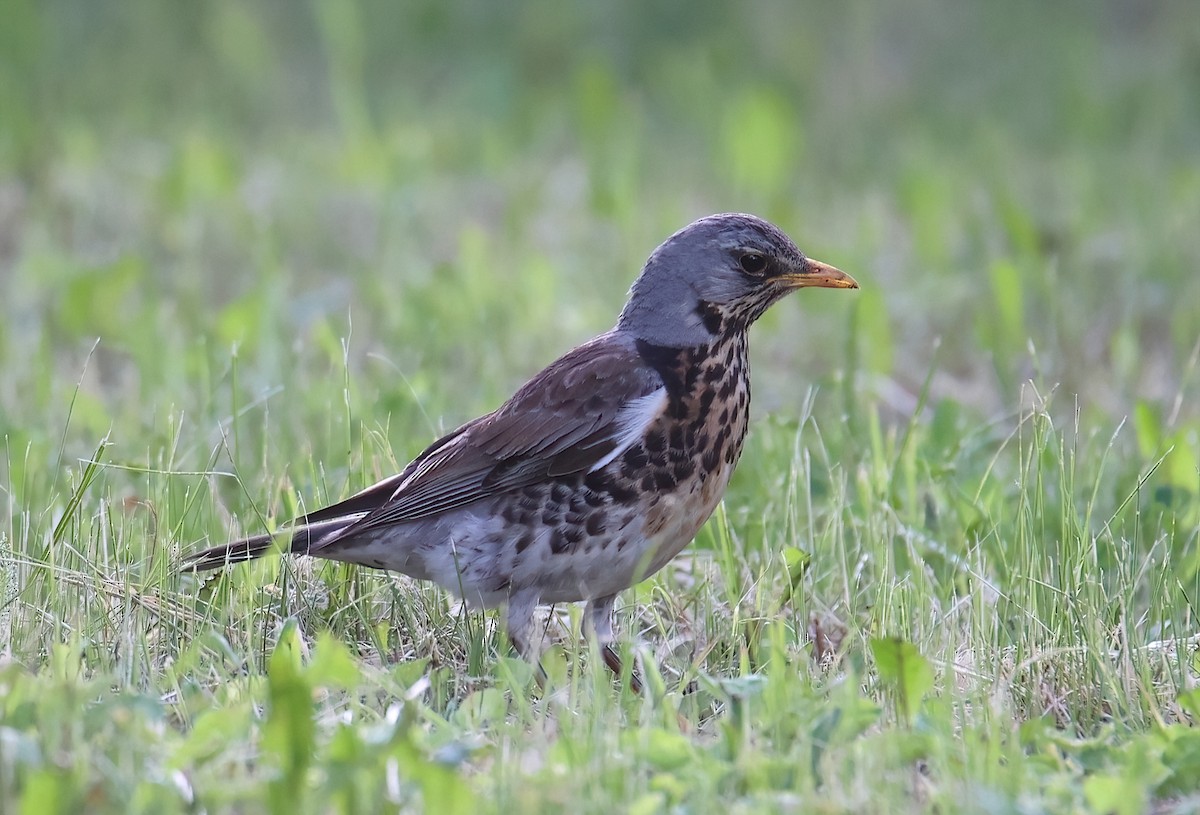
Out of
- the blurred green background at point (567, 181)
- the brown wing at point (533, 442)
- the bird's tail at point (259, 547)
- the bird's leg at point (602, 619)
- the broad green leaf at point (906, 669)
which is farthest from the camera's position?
the blurred green background at point (567, 181)

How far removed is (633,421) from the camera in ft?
15.4

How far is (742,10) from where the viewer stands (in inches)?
534

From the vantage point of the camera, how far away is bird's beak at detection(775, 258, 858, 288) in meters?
5.04

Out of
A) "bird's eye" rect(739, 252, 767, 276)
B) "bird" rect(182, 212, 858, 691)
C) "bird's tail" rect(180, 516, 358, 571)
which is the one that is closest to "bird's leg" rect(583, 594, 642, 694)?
"bird" rect(182, 212, 858, 691)

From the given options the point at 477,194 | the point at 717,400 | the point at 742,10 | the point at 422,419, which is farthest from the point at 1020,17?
the point at 717,400

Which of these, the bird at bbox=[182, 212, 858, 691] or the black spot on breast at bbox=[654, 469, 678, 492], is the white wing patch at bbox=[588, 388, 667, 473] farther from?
the black spot on breast at bbox=[654, 469, 678, 492]

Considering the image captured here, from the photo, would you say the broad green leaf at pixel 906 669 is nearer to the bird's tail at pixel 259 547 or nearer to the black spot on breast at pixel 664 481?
the black spot on breast at pixel 664 481

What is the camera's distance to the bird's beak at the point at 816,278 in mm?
5035

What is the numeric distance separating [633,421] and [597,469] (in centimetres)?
17

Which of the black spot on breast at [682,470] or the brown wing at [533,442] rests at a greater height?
the brown wing at [533,442]

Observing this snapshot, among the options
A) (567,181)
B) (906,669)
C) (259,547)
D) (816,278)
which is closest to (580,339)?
(567,181)

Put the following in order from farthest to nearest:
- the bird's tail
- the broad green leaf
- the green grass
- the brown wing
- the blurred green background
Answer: the blurred green background < the brown wing < the bird's tail < the broad green leaf < the green grass

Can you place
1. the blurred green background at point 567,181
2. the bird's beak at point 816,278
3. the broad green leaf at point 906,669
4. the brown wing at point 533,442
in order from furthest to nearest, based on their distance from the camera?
the blurred green background at point 567,181
the bird's beak at point 816,278
the brown wing at point 533,442
the broad green leaf at point 906,669

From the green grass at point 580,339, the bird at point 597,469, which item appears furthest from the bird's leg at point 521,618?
the green grass at point 580,339
